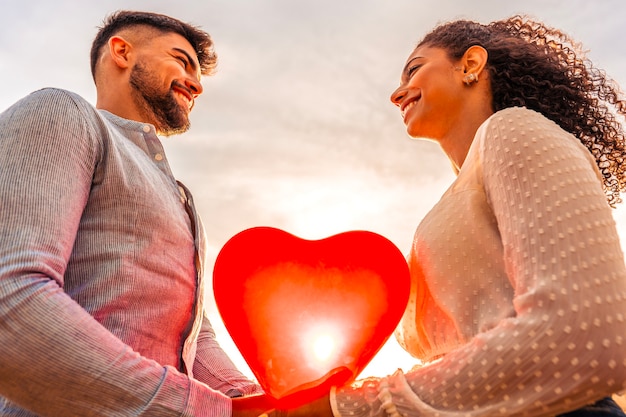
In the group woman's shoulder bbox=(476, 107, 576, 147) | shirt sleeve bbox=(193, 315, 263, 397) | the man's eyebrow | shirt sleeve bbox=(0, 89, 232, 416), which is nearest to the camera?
shirt sleeve bbox=(0, 89, 232, 416)

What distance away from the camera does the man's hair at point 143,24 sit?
3121 millimetres

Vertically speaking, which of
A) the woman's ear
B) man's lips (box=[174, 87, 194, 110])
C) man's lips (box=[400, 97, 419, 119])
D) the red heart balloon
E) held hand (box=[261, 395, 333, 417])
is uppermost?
the woman's ear

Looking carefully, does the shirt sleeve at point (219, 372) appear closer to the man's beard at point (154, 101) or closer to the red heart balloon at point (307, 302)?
the red heart balloon at point (307, 302)

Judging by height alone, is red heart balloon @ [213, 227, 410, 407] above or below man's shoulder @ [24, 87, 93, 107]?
below

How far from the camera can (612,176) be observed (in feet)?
9.25

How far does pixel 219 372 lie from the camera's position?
249 cm

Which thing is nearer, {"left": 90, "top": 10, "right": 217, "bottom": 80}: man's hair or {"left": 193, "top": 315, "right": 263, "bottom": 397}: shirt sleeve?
{"left": 193, "top": 315, "right": 263, "bottom": 397}: shirt sleeve

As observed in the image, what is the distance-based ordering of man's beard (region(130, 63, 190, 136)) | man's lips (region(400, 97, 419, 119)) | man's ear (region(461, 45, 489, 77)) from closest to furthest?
man's ear (region(461, 45, 489, 77)), man's lips (region(400, 97, 419, 119)), man's beard (region(130, 63, 190, 136))

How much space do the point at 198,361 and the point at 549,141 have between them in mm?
1738

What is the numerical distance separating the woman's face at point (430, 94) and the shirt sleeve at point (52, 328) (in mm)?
1617

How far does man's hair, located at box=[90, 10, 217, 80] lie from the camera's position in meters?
3.12

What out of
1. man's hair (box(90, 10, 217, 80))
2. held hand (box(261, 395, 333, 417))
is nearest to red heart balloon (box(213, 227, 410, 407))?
held hand (box(261, 395, 333, 417))

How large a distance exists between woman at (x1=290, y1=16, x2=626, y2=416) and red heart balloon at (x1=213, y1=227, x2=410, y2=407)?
0.10 metres

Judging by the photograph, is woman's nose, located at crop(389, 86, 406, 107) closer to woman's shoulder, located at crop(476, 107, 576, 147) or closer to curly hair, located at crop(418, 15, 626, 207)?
curly hair, located at crop(418, 15, 626, 207)
